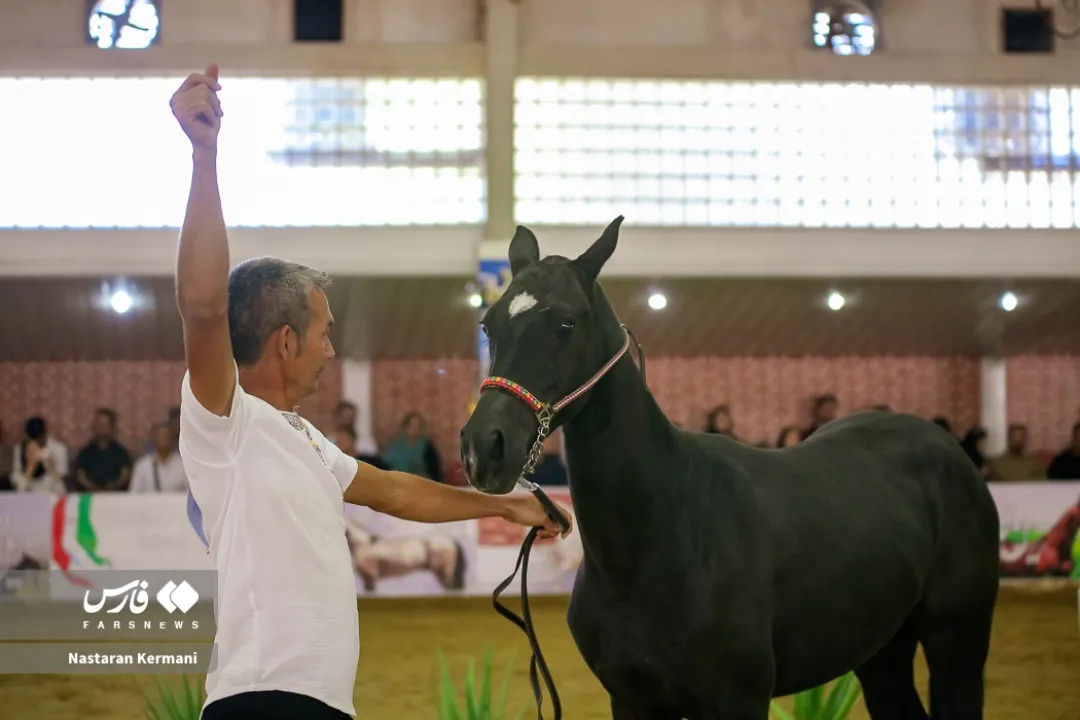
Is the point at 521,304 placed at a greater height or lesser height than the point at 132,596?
greater

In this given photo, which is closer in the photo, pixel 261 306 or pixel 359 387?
pixel 261 306

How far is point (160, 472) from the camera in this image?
775cm

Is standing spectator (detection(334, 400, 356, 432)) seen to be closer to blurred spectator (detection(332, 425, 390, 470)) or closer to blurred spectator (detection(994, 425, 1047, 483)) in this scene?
blurred spectator (detection(332, 425, 390, 470))

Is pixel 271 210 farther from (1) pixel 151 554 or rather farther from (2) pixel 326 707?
(2) pixel 326 707

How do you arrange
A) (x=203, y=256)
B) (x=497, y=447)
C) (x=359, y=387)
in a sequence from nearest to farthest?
(x=203, y=256), (x=497, y=447), (x=359, y=387)

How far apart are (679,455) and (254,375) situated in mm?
1039

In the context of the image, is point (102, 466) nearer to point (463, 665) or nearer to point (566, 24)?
point (463, 665)

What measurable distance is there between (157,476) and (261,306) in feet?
22.0

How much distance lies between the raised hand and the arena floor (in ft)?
11.6

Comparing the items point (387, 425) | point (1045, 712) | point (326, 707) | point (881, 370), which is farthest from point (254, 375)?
point (881, 370)

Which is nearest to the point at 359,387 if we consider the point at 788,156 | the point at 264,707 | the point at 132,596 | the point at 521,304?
the point at 788,156

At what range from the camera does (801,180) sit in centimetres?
994

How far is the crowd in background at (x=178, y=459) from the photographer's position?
782 cm

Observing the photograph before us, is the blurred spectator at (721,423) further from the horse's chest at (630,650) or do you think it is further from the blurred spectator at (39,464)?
the horse's chest at (630,650)
